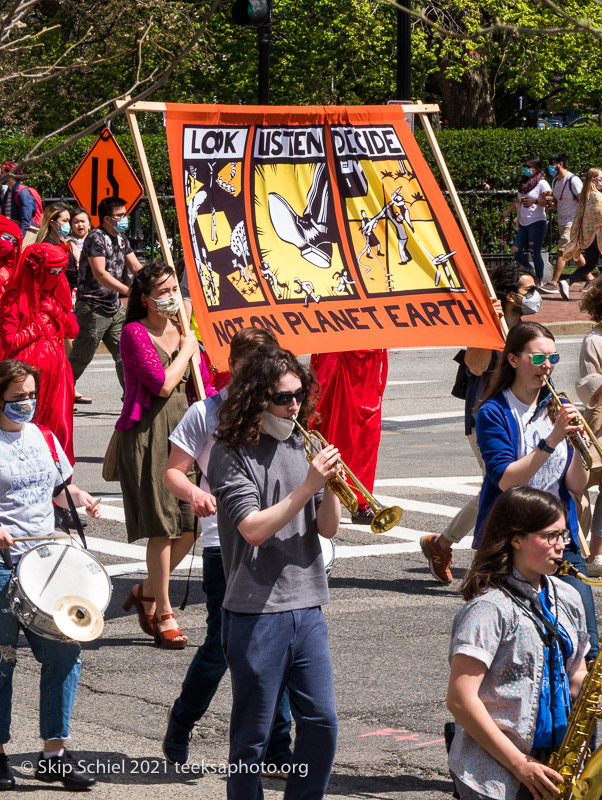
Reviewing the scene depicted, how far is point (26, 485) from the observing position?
18.0 feet

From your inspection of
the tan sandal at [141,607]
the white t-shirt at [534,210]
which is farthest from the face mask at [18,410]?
the white t-shirt at [534,210]

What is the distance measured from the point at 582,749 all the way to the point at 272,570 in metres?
1.17

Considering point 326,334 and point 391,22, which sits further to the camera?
point 391,22

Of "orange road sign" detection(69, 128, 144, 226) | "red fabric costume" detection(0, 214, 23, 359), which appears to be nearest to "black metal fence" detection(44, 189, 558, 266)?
"orange road sign" detection(69, 128, 144, 226)

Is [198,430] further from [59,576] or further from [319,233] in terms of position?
[319,233]

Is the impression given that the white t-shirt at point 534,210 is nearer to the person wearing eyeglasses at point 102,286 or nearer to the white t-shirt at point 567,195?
the white t-shirt at point 567,195

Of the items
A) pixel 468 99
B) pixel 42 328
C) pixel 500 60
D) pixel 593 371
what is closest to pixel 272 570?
pixel 593 371

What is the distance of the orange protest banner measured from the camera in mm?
7715

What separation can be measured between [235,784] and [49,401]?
18.8ft

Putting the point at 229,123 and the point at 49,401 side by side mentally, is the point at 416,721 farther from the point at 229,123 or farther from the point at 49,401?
the point at 49,401

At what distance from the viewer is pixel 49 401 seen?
9664 millimetres

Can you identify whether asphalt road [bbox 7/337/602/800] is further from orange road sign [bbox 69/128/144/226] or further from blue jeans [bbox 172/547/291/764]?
orange road sign [bbox 69/128/144/226]

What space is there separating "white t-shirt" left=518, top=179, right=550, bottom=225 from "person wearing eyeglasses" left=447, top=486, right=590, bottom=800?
19.8 meters

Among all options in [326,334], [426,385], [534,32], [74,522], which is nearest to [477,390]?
[326,334]
